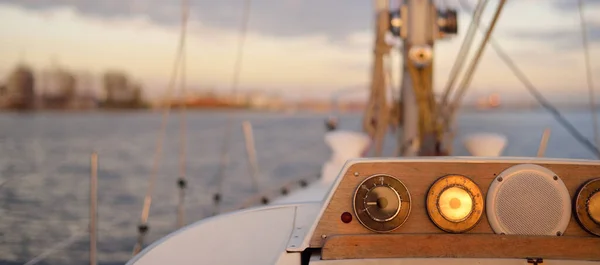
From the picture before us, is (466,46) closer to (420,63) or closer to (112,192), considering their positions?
(420,63)

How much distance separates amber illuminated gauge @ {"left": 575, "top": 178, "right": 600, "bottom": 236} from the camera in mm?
3236

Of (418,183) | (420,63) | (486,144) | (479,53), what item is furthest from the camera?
(486,144)

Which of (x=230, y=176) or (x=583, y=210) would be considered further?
(x=230, y=176)

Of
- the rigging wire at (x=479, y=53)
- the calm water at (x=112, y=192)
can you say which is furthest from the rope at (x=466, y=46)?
the calm water at (x=112, y=192)

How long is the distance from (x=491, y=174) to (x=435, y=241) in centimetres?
47

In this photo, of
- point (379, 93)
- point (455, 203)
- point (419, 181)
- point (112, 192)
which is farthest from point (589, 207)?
point (112, 192)

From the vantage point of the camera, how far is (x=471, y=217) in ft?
10.6

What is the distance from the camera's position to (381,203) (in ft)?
10.6

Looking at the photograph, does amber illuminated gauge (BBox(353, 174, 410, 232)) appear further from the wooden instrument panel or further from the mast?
the mast

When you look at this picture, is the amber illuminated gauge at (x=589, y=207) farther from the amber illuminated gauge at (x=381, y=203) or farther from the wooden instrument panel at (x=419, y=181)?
the amber illuminated gauge at (x=381, y=203)

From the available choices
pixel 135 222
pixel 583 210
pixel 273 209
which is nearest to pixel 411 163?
pixel 583 210

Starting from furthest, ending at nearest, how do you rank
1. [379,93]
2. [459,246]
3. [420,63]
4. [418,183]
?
[379,93], [420,63], [418,183], [459,246]

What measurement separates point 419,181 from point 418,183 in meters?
0.01

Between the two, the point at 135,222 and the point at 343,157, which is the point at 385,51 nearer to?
the point at 343,157
